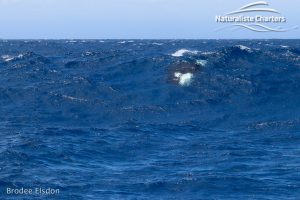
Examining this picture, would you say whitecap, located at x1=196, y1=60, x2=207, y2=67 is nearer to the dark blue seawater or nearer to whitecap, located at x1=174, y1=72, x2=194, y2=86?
the dark blue seawater

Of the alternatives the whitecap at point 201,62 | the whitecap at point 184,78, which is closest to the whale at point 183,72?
the whitecap at point 184,78

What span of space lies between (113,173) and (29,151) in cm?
396

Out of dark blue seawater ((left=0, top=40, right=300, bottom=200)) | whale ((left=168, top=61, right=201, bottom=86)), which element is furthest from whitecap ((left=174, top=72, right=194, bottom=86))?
dark blue seawater ((left=0, top=40, right=300, bottom=200))

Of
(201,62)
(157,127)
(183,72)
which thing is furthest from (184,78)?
(157,127)

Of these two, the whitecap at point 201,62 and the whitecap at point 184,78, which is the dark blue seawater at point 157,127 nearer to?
the whitecap at point 184,78

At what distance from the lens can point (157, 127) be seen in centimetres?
2483

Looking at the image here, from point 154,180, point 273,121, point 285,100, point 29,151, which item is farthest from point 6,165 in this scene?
point 285,100

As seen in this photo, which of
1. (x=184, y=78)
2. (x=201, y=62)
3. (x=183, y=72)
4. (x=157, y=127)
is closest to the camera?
(x=157, y=127)

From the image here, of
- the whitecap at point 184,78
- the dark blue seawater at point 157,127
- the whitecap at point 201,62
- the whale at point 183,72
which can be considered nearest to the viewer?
the dark blue seawater at point 157,127

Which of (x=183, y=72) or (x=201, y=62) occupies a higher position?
(x=201, y=62)

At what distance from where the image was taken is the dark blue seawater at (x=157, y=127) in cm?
1566

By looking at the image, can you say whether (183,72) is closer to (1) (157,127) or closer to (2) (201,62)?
(2) (201,62)

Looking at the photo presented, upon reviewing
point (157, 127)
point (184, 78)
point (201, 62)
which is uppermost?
point (201, 62)

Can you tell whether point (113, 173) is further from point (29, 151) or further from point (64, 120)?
point (64, 120)
